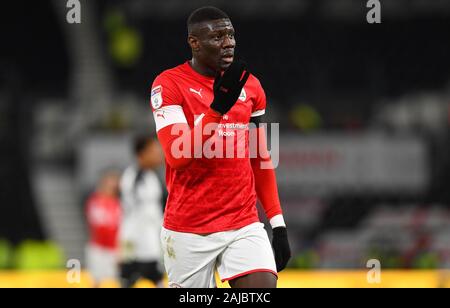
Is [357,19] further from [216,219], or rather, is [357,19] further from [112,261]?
[216,219]

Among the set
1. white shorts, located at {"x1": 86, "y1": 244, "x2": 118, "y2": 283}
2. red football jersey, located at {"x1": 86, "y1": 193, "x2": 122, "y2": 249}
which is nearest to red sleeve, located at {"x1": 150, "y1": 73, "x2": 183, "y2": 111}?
white shorts, located at {"x1": 86, "y1": 244, "x2": 118, "y2": 283}

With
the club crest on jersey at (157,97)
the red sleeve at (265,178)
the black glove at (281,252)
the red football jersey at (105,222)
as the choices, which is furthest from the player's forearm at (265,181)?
the red football jersey at (105,222)

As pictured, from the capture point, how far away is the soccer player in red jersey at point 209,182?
17.7ft

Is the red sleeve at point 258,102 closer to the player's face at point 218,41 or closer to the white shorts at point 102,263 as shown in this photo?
the player's face at point 218,41

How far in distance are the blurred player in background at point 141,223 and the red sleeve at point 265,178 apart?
4197 mm

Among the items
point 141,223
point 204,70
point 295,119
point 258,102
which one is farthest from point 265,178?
point 295,119

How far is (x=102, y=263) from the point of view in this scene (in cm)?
1379

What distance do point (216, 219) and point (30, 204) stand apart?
1445cm

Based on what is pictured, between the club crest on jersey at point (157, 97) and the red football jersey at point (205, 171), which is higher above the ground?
the club crest on jersey at point (157, 97)

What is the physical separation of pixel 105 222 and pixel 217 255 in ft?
28.7

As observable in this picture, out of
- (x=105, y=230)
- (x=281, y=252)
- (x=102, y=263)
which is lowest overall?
(x=102, y=263)

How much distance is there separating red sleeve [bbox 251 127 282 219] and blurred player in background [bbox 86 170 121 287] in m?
7.83

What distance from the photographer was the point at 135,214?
405 inches

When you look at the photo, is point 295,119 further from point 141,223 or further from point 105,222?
point 141,223
